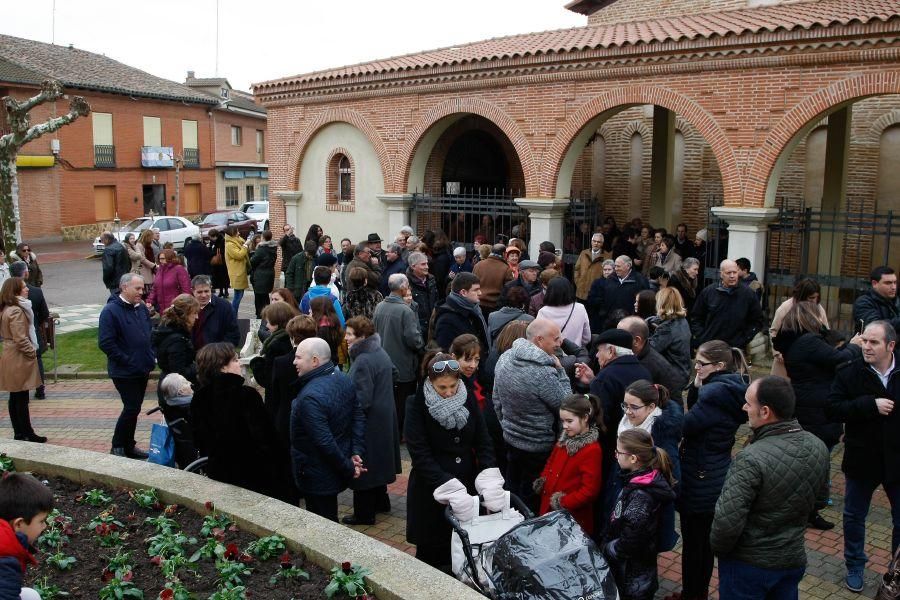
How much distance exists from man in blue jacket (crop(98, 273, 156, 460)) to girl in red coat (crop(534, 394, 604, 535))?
14.6 ft

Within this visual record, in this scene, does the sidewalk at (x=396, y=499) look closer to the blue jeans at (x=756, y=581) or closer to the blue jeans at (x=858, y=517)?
the blue jeans at (x=858, y=517)

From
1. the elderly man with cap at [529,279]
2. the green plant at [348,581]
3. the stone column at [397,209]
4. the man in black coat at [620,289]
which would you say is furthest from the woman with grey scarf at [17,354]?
the stone column at [397,209]

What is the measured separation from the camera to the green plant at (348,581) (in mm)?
4352

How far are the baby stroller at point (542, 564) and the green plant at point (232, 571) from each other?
131cm

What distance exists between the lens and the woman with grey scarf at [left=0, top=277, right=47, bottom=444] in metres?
8.05

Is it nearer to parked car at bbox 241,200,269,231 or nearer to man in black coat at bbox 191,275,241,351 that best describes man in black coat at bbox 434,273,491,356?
man in black coat at bbox 191,275,241,351

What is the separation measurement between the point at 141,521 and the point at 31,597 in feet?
6.39

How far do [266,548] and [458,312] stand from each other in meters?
3.27

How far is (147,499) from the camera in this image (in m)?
5.57

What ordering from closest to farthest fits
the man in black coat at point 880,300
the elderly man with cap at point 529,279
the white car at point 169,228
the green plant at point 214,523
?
the green plant at point 214,523 < the man in black coat at point 880,300 < the elderly man with cap at point 529,279 < the white car at point 169,228

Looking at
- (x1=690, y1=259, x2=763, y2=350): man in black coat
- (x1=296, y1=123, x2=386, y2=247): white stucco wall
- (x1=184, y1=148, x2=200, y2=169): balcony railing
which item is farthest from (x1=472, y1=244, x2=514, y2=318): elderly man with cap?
(x1=184, y1=148, x2=200, y2=169): balcony railing

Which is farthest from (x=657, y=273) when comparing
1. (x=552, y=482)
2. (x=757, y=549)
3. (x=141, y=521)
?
(x=141, y=521)

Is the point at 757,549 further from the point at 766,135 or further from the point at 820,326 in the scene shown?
the point at 766,135

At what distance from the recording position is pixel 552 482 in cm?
505
